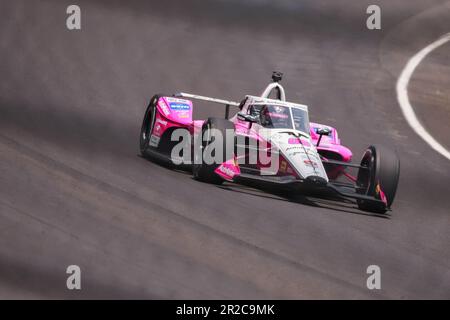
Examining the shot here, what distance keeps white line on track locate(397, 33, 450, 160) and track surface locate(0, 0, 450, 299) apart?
18 centimetres

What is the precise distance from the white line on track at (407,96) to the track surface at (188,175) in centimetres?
18

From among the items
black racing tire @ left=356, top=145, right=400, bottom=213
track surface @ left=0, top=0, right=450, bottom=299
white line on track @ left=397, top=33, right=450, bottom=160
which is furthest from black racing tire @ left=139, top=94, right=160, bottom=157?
white line on track @ left=397, top=33, right=450, bottom=160

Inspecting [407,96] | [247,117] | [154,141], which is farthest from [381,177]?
[407,96]

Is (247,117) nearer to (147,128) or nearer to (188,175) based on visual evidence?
(188,175)

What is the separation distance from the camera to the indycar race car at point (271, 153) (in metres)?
13.1

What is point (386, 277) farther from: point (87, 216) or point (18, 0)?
point (18, 0)

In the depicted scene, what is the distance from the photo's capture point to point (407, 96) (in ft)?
67.1

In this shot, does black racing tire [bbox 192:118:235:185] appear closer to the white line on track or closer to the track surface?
the track surface

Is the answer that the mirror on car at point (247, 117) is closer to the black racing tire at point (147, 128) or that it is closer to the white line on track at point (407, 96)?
the black racing tire at point (147, 128)

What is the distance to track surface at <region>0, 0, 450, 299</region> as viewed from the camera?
32.5ft

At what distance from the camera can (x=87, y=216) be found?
11.0m

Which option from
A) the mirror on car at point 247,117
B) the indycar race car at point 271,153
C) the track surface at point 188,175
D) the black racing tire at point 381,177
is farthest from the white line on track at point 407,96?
the mirror on car at point 247,117

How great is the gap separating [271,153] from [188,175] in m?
1.40

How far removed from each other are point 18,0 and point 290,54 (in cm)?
666
